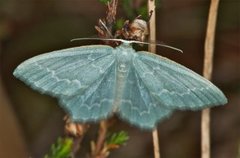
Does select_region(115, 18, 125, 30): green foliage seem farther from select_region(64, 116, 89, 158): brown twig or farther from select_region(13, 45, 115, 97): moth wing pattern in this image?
select_region(64, 116, 89, 158): brown twig

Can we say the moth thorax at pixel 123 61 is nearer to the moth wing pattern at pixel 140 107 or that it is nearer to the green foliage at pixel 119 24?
the moth wing pattern at pixel 140 107

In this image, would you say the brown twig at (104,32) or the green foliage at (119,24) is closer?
the brown twig at (104,32)

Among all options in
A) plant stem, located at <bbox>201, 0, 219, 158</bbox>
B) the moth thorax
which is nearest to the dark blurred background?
plant stem, located at <bbox>201, 0, 219, 158</bbox>

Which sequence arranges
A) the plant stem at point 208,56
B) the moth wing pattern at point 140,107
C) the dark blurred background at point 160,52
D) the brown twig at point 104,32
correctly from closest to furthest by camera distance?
the brown twig at point 104,32 < the moth wing pattern at point 140,107 < the plant stem at point 208,56 < the dark blurred background at point 160,52

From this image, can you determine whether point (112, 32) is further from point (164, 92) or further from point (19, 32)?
point (19, 32)

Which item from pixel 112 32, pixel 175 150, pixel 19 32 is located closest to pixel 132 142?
pixel 175 150

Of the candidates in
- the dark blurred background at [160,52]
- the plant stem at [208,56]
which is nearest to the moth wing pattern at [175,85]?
the plant stem at [208,56]

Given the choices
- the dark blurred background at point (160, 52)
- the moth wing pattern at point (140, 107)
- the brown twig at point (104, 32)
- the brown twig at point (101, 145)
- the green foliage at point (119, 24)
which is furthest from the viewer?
the dark blurred background at point (160, 52)
